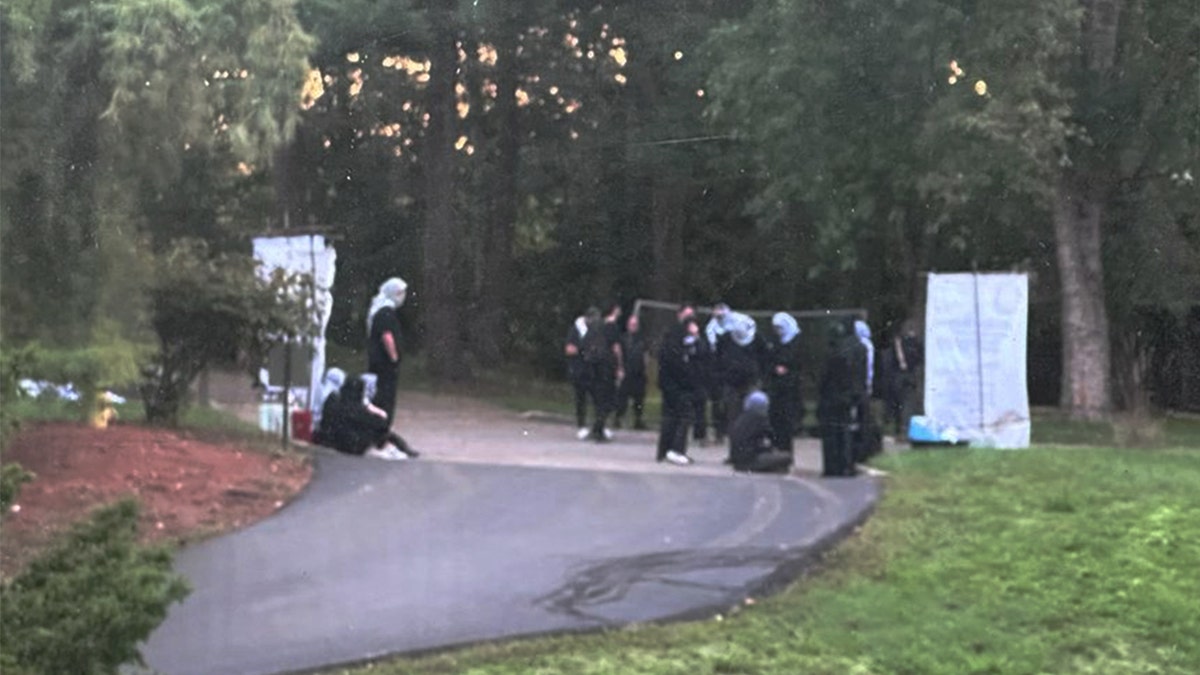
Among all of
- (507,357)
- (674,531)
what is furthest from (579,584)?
(507,357)

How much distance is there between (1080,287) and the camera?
3074mm

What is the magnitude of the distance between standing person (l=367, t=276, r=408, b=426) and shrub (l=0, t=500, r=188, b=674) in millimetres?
548

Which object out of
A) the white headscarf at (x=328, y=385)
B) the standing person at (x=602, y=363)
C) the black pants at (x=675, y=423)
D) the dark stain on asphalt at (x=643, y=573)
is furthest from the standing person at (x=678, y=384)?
the white headscarf at (x=328, y=385)

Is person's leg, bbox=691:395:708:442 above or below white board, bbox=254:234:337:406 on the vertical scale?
below

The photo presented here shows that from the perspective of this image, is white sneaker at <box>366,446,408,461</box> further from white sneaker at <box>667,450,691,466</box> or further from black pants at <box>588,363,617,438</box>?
white sneaker at <box>667,450,691,466</box>

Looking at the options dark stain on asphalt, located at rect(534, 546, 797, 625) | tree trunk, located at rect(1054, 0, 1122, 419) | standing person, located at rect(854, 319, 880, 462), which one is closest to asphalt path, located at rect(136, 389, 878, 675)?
dark stain on asphalt, located at rect(534, 546, 797, 625)

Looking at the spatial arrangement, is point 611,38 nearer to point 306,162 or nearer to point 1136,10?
point 306,162

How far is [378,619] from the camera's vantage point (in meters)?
3.32

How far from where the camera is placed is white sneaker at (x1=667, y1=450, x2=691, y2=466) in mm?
2918

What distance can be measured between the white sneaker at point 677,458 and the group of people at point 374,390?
58cm

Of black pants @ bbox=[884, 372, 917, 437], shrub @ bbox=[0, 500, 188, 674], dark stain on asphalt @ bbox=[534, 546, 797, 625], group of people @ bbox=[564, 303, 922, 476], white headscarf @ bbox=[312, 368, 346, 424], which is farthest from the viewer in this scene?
dark stain on asphalt @ bbox=[534, 546, 797, 625]

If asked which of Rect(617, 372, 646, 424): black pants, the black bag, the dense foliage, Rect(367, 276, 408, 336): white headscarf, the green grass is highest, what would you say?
the dense foliage

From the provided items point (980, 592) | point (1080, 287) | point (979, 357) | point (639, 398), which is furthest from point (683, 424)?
point (980, 592)

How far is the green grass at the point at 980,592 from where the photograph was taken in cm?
327
